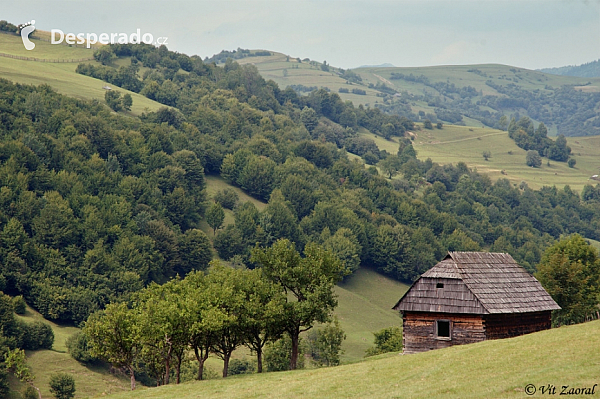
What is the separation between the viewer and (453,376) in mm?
31219

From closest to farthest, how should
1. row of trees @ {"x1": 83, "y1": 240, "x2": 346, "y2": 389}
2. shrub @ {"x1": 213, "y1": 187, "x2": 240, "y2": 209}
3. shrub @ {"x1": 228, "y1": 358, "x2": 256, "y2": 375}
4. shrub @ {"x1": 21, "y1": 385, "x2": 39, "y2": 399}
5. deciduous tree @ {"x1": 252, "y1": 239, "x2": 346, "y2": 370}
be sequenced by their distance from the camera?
row of trees @ {"x1": 83, "y1": 240, "x2": 346, "y2": 389} → deciduous tree @ {"x1": 252, "y1": 239, "x2": 346, "y2": 370} → shrub @ {"x1": 21, "y1": 385, "x2": 39, "y2": 399} → shrub @ {"x1": 228, "y1": 358, "x2": 256, "y2": 375} → shrub @ {"x1": 213, "y1": 187, "x2": 240, "y2": 209}

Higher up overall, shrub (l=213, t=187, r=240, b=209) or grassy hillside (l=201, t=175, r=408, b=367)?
shrub (l=213, t=187, r=240, b=209)

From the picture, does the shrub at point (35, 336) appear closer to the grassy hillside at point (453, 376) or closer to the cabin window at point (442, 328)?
the grassy hillside at point (453, 376)

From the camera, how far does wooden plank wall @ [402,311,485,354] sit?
148 ft

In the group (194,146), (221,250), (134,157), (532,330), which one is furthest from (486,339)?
(194,146)

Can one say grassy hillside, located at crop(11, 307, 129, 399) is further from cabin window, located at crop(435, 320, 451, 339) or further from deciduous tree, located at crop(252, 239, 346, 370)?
cabin window, located at crop(435, 320, 451, 339)

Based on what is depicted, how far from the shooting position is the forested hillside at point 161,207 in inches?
4031

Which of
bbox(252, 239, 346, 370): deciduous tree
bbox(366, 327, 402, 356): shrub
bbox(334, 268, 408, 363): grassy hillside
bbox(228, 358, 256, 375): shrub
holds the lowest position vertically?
bbox(334, 268, 408, 363): grassy hillside

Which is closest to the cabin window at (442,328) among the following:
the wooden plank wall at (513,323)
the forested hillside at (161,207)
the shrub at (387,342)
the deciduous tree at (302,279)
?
the wooden plank wall at (513,323)

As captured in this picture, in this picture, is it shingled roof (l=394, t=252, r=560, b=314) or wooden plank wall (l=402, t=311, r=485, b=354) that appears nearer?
wooden plank wall (l=402, t=311, r=485, b=354)

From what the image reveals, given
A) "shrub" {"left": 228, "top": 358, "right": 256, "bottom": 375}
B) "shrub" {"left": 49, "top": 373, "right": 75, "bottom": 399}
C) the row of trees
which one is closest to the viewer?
the row of trees

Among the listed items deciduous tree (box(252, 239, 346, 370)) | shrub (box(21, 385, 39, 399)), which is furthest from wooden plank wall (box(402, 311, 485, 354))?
shrub (box(21, 385, 39, 399))

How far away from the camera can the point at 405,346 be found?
47.1 meters

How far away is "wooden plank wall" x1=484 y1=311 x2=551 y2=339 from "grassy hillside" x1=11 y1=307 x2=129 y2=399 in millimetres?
38762
